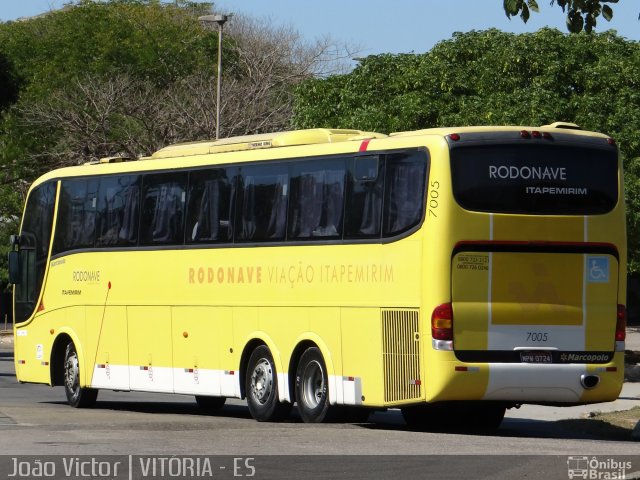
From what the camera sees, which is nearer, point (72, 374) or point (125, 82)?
point (72, 374)

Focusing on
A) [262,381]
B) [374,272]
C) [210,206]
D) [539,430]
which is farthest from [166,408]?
[374,272]

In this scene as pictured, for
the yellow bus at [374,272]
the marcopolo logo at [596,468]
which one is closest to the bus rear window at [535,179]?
the yellow bus at [374,272]

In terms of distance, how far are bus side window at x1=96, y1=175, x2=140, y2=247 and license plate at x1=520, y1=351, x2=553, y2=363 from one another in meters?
7.08

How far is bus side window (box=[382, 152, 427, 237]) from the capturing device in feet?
57.1

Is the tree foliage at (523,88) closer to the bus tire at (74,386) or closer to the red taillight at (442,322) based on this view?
the bus tire at (74,386)

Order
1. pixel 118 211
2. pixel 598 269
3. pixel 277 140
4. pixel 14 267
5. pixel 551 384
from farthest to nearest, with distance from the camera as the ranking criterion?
pixel 14 267
pixel 118 211
pixel 277 140
pixel 598 269
pixel 551 384

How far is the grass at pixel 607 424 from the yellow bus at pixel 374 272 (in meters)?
1.29

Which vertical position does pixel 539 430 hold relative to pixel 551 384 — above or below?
below

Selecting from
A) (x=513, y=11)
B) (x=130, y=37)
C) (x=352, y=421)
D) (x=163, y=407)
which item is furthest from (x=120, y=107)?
(x=513, y=11)

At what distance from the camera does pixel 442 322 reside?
16.9m

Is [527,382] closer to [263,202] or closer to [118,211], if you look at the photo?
[263,202]

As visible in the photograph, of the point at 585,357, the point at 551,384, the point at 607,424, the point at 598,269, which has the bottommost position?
the point at 607,424

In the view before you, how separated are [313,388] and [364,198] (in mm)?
2449

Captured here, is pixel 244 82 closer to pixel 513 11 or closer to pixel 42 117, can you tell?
pixel 42 117
